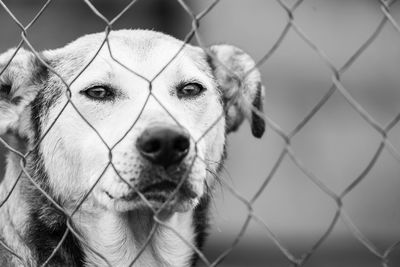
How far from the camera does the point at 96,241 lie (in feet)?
11.6

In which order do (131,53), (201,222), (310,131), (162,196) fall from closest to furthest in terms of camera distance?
1. (162,196)
2. (131,53)
3. (201,222)
4. (310,131)

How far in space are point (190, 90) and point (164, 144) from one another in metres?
0.91

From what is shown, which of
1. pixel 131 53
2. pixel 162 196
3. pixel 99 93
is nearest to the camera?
pixel 162 196

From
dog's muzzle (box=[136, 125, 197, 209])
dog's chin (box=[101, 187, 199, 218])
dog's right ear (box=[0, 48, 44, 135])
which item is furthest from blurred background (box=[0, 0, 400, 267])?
dog's muzzle (box=[136, 125, 197, 209])

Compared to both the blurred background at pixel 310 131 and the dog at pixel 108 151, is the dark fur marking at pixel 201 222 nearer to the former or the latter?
the dog at pixel 108 151

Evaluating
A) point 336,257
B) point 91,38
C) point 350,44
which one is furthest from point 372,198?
point 91,38

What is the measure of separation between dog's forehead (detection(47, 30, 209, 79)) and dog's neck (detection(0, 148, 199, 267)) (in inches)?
24.6

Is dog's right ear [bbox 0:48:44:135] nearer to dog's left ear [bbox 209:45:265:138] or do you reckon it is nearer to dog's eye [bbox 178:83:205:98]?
dog's eye [bbox 178:83:205:98]

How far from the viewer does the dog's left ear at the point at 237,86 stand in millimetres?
3984

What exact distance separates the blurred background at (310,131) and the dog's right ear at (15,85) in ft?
11.9

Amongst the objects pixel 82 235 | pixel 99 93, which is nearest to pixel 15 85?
pixel 99 93

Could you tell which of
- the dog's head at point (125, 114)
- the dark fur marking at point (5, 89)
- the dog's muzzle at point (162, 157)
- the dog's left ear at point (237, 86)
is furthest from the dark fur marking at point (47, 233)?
the dog's left ear at point (237, 86)

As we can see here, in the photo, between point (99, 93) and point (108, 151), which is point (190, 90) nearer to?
point (99, 93)

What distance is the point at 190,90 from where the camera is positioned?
3742mm
